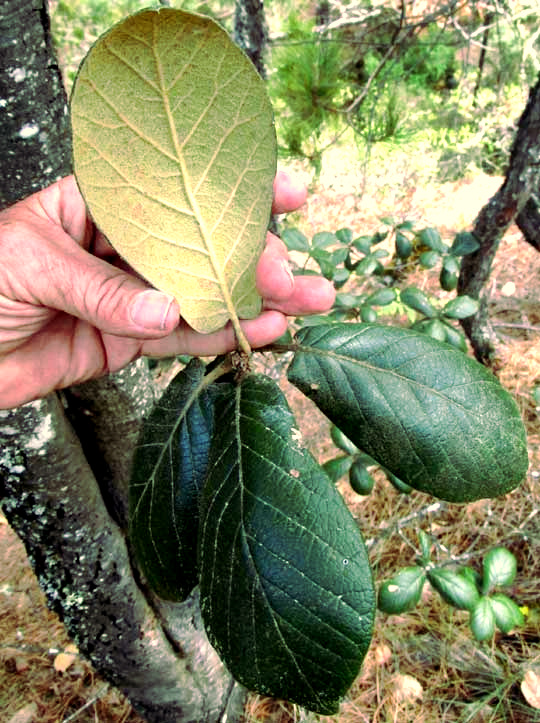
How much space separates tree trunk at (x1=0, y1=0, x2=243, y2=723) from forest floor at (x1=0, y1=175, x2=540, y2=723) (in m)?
0.37

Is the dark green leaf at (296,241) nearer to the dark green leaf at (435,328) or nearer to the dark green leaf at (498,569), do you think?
A: the dark green leaf at (435,328)

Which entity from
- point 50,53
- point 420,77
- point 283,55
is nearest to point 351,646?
point 50,53

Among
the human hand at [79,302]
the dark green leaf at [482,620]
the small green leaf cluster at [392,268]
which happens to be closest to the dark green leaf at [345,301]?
the small green leaf cluster at [392,268]

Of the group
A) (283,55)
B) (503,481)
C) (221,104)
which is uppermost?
(221,104)

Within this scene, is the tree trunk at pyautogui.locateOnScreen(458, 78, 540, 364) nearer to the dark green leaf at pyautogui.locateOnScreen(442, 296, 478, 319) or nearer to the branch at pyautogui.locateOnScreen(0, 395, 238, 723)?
the dark green leaf at pyautogui.locateOnScreen(442, 296, 478, 319)

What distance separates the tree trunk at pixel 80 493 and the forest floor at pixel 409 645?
371 mm

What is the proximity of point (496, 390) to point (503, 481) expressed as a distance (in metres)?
0.12

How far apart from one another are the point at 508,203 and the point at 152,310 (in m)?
1.57

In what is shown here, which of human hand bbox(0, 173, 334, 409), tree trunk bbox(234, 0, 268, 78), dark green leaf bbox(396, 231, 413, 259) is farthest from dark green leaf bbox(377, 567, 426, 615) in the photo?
tree trunk bbox(234, 0, 268, 78)

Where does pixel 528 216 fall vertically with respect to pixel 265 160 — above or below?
below

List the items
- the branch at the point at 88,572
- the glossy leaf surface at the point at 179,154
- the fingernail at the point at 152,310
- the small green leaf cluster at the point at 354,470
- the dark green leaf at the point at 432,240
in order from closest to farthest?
the glossy leaf surface at the point at 179,154 < the fingernail at the point at 152,310 < the branch at the point at 88,572 < the small green leaf cluster at the point at 354,470 < the dark green leaf at the point at 432,240

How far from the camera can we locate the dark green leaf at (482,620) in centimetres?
125

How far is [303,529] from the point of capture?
0.63 metres

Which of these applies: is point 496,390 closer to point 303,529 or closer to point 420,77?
point 303,529
